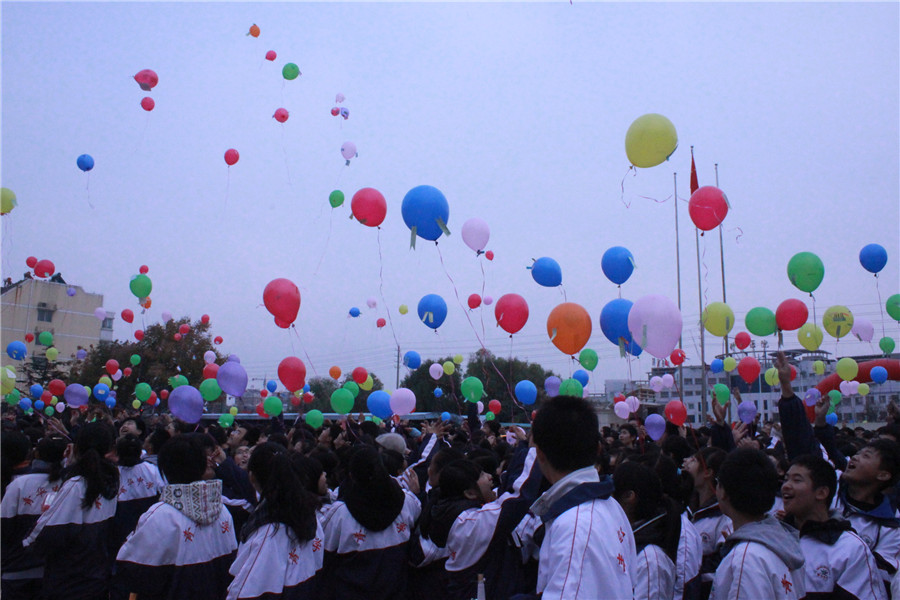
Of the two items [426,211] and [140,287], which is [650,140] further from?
[140,287]

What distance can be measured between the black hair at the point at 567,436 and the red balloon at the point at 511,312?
20.0 feet

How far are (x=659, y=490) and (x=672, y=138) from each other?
14.3ft

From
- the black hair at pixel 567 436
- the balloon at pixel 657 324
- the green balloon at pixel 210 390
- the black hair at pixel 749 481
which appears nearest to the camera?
the black hair at pixel 567 436

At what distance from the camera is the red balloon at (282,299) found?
7.14 m

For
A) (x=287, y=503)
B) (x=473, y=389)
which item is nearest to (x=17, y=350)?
(x=473, y=389)

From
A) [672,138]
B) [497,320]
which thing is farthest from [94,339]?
[672,138]

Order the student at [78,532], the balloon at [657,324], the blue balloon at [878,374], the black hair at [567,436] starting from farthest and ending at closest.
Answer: the blue balloon at [878,374] < the balloon at [657,324] < the student at [78,532] < the black hair at [567,436]

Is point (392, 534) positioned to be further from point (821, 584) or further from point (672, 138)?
point (672, 138)

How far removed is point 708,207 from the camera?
22.4 ft

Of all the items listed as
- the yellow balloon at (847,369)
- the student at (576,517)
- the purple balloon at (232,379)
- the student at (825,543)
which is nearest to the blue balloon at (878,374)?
the yellow balloon at (847,369)

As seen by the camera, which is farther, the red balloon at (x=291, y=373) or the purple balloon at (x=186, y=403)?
the red balloon at (x=291, y=373)

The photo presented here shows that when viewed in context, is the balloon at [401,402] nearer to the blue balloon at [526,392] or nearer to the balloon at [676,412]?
the blue balloon at [526,392]

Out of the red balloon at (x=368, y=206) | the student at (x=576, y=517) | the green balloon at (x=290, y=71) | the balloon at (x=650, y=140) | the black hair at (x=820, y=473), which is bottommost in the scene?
the black hair at (x=820, y=473)

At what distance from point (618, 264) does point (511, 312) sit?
4.83ft
